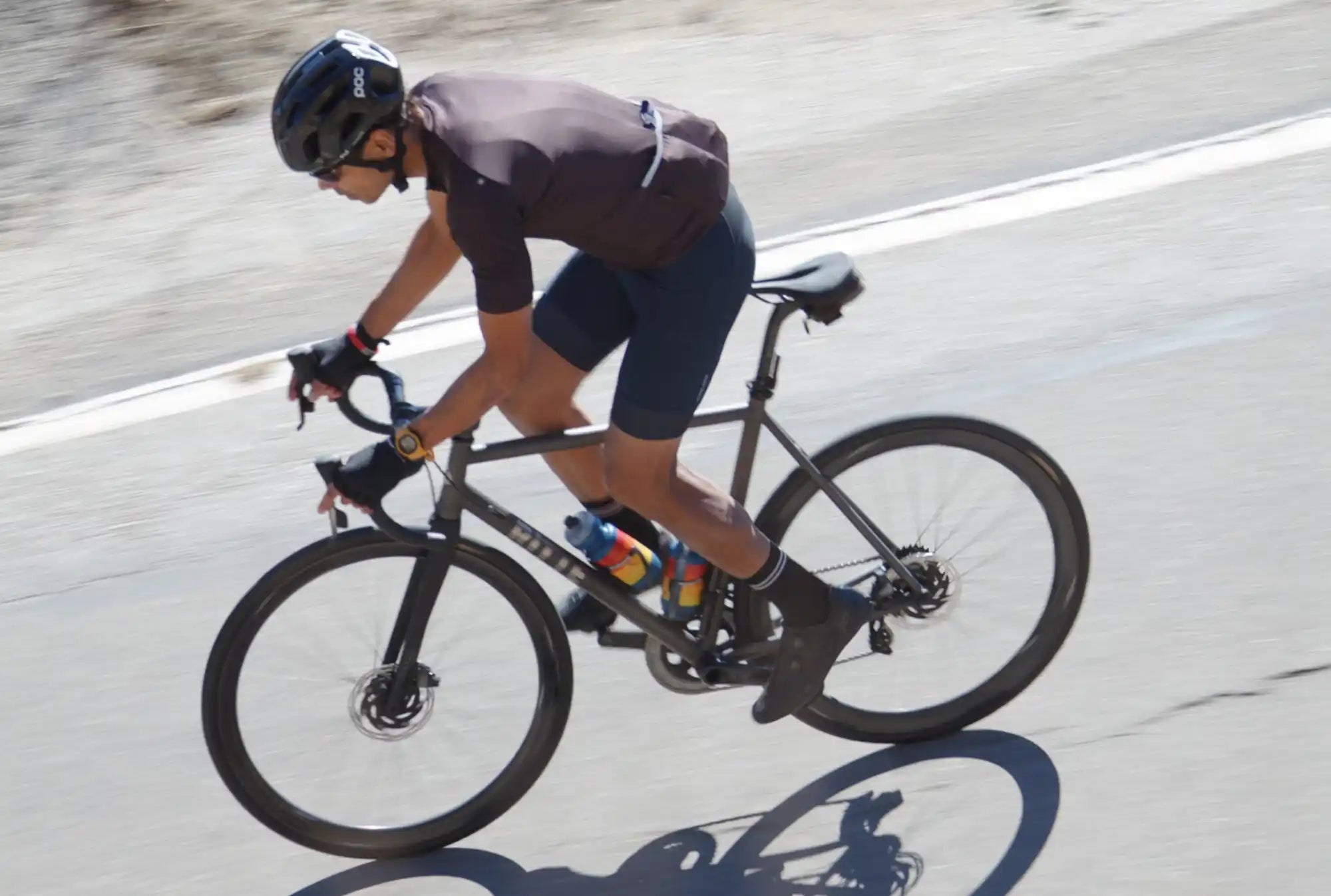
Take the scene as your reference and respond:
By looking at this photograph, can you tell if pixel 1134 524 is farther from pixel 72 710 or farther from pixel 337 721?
pixel 72 710

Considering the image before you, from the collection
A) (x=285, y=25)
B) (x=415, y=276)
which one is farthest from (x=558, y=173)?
(x=285, y=25)

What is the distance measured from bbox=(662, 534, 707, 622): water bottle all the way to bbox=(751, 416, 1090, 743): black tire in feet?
0.51

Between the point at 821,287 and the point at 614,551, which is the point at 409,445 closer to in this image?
the point at 614,551

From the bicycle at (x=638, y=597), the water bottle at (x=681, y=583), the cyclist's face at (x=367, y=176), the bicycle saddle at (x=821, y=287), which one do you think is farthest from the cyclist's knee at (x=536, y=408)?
the cyclist's face at (x=367, y=176)

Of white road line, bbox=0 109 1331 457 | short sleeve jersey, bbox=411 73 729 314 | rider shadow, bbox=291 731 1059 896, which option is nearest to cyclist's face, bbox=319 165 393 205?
short sleeve jersey, bbox=411 73 729 314

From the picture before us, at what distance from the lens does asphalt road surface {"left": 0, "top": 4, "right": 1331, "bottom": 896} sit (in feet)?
13.6

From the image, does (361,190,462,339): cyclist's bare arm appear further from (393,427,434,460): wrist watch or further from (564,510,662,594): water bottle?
(564,510,662,594): water bottle

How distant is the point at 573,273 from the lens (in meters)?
4.12

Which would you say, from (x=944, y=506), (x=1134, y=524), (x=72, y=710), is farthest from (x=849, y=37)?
(x=72, y=710)

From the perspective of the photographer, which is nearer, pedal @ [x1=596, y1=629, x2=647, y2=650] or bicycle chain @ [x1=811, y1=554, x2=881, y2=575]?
pedal @ [x1=596, y1=629, x2=647, y2=650]

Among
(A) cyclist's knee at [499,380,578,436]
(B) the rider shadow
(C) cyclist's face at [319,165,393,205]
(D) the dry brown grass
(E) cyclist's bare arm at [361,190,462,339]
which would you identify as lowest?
(B) the rider shadow

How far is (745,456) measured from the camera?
165 inches

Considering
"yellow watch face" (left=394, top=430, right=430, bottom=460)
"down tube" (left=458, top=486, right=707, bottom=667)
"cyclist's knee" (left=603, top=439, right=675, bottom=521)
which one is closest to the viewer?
"yellow watch face" (left=394, top=430, right=430, bottom=460)

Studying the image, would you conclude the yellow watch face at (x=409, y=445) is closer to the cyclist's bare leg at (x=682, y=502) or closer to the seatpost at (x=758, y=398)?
the cyclist's bare leg at (x=682, y=502)
